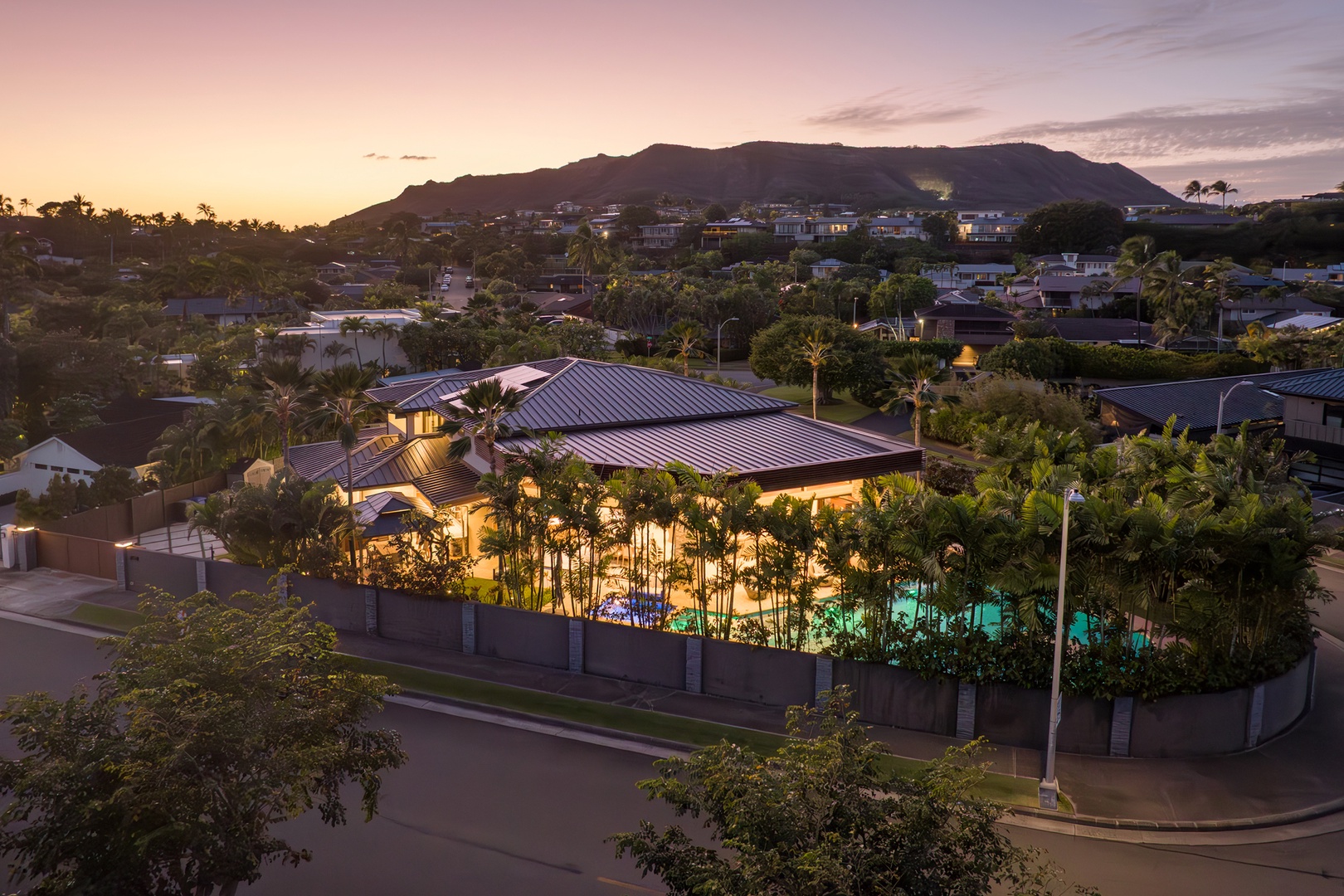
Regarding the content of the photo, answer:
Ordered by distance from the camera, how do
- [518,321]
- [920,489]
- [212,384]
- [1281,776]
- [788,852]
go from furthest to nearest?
[518,321]
[212,384]
[920,489]
[1281,776]
[788,852]

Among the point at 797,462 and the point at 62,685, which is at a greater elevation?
the point at 797,462

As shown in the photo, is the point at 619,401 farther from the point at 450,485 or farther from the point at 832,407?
the point at 832,407

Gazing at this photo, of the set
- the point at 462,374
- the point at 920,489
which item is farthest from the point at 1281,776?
the point at 462,374

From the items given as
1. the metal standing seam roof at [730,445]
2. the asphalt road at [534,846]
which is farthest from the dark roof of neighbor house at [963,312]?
the asphalt road at [534,846]

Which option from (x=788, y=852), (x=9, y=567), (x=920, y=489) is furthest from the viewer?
(x=9, y=567)

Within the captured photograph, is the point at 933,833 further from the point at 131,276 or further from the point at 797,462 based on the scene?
the point at 131,276

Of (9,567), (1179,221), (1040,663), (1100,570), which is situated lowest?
(9,567)
